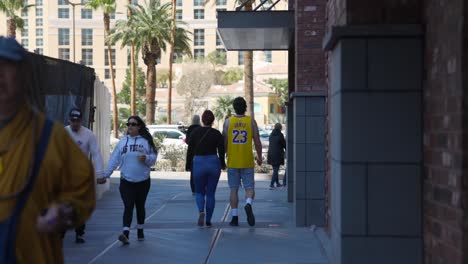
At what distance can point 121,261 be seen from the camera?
355 inches

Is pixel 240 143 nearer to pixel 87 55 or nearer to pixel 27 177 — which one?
pixel 27 177

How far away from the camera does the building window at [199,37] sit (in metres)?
133

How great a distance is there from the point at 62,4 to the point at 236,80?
2975cm

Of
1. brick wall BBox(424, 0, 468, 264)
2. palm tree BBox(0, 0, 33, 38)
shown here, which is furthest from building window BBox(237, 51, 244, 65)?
brick wall BBox(424, 0, 468, 264)

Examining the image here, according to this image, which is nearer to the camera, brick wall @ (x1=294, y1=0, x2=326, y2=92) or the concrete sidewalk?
the concrete sidewalk

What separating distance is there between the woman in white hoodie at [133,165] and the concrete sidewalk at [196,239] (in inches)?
17.6

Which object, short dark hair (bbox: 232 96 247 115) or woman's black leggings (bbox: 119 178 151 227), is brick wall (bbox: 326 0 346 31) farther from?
short dark hair (bbox: 232 96 247 115)

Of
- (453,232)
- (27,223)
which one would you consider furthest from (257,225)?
(27,223)

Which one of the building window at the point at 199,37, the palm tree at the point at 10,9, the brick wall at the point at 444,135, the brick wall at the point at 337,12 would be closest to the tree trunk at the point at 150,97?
the palm tree at the point at 10,9

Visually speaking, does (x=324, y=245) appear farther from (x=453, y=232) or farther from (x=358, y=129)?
(x=453, y=232)

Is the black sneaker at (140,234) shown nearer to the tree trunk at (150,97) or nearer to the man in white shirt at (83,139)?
the man in white shirt at (83,139)

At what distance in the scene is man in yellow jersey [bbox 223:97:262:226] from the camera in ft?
38.7

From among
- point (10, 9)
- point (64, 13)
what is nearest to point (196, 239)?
point (10, 9)

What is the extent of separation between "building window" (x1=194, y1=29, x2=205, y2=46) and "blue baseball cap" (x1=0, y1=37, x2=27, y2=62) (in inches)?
5161
